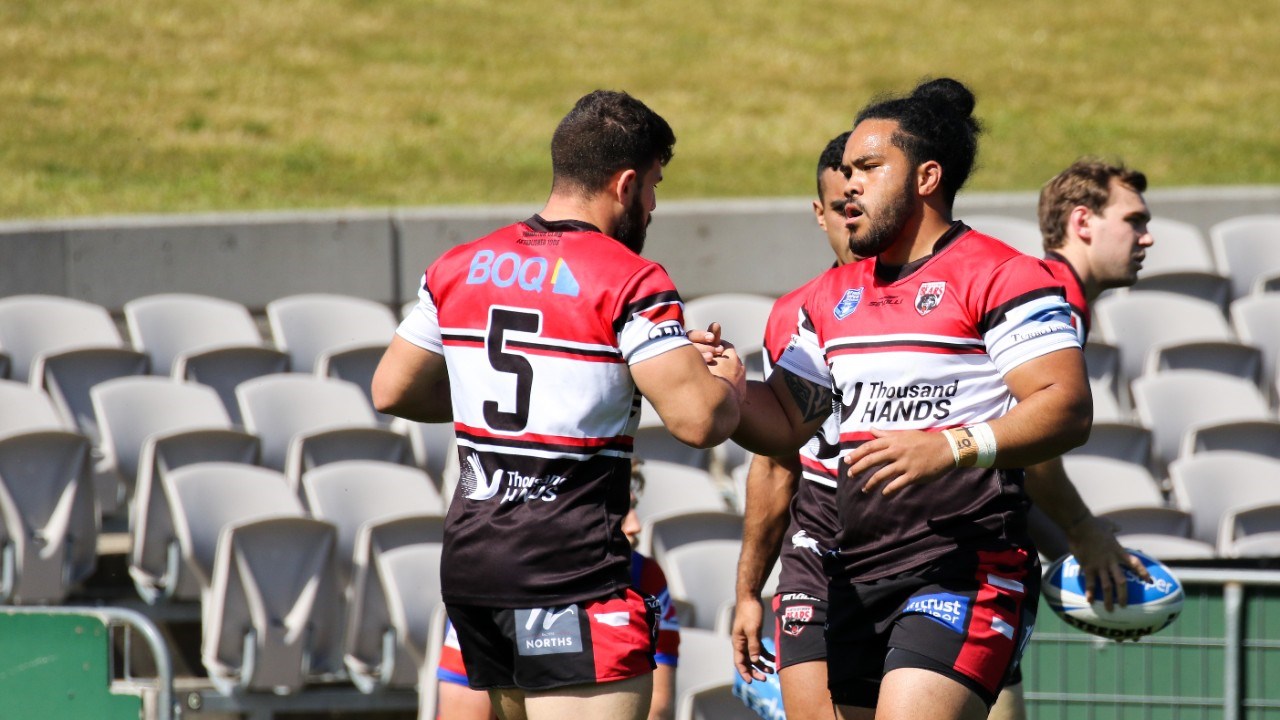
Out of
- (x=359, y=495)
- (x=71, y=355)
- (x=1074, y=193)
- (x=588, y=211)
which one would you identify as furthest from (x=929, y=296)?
(x=71, y=355)

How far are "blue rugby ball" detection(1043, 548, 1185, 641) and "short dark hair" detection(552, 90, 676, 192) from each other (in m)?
1.66

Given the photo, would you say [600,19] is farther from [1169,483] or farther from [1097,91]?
[1169,483]

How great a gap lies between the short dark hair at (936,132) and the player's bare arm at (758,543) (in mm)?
992

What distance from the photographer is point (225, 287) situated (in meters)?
9.36

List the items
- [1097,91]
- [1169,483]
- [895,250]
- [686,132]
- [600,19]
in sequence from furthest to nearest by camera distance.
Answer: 1. [600,19]
2. [1097,91]
3. [686,132]
4. [1169,483]
5. [895,250]

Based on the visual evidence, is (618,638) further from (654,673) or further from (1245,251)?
(1245,251)

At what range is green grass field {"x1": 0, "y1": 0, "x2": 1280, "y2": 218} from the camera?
13445 millimetres

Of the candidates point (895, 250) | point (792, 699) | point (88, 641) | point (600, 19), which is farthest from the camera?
point (600, 19)

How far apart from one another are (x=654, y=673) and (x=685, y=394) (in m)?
1.30

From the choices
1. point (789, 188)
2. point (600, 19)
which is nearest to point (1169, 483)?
point (789, 188)

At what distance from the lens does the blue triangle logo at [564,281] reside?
3.06 meters

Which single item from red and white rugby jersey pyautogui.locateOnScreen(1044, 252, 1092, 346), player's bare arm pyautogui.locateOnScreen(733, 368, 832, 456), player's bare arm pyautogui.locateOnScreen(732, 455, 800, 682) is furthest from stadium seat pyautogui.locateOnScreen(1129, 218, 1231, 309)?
player's bare arm pyautogui.locateOnScreen(733, 368, 832, 456)

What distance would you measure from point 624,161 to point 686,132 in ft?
39.2

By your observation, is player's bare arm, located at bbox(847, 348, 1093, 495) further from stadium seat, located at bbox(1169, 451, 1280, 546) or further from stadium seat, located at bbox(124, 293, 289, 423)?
stadium seat, located at bbox(124, 293, 289, 423)
